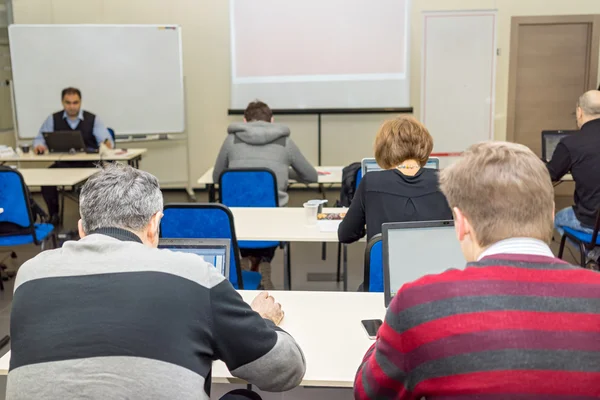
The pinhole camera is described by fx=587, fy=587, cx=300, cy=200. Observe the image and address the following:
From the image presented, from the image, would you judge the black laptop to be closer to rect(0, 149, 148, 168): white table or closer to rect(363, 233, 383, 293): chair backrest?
rect(0, 149, 148, 168): white table

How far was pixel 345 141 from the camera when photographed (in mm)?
7105

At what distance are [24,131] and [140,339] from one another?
623cm

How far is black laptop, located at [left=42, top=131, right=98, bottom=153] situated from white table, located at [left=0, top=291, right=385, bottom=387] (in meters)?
3.86

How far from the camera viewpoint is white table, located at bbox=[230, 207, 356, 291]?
287 cm

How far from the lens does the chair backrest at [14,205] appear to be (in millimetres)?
3627

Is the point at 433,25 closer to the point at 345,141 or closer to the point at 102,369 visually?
the point at 345,141

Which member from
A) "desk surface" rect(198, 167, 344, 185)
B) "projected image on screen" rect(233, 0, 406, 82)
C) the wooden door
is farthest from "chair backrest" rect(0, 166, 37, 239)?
the wooden door

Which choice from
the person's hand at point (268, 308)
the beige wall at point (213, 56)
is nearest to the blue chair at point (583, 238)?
the person's hand at point (268, 308)

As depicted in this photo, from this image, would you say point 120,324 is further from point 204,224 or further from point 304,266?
point 304,266

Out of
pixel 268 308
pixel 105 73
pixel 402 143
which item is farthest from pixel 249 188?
pixel 105 73

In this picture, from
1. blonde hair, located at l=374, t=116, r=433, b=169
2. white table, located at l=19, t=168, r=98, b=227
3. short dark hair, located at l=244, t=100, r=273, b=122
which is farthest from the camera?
white table, located at l=19, t=168, r=98, b=227

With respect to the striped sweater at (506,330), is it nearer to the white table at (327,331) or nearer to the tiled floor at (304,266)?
the white table at (327,331)

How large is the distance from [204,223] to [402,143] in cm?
94

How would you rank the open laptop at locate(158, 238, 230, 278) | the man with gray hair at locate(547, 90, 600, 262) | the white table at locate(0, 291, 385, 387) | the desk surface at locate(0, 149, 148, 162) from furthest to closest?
the desk surface at locate(0, 149, 148, 162) < the man with gray hair at locate(547, 90, 600, 262) < the open laptop at locate(158, 238, 230, 278) < the white table at locate(0, 291, 385, 387)
